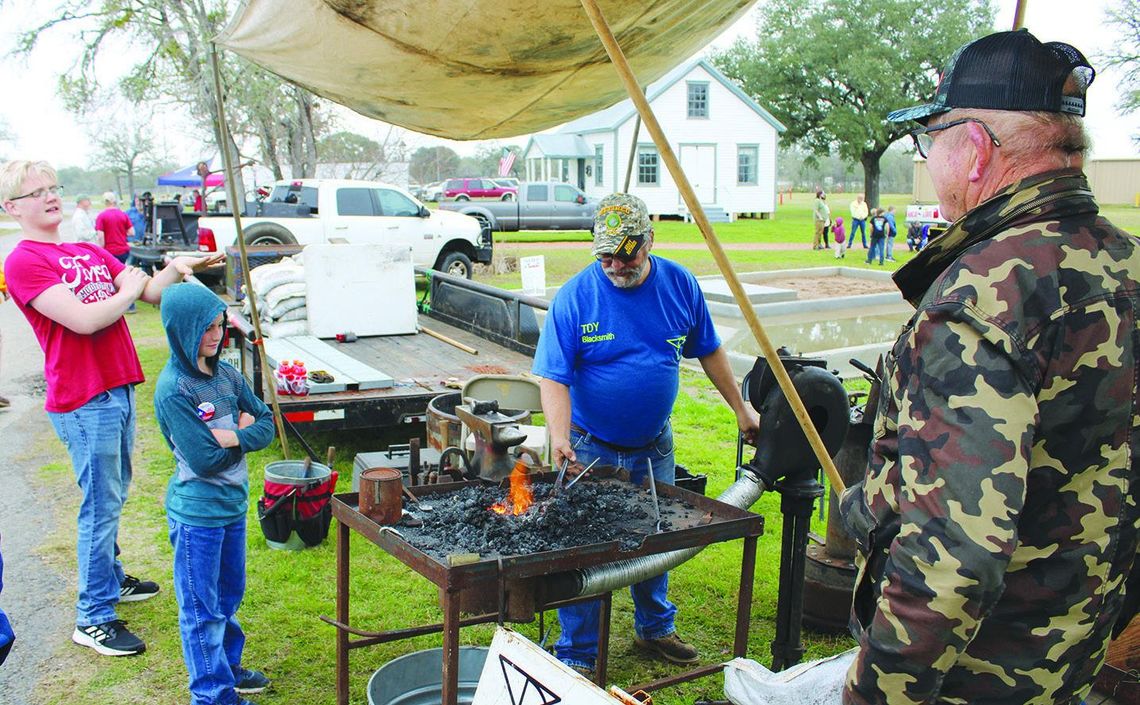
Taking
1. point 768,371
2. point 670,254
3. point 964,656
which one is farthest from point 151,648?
point 670,254

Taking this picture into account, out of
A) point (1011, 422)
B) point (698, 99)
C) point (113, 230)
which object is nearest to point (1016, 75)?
point (1011, 422)

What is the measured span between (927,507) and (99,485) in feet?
12.3

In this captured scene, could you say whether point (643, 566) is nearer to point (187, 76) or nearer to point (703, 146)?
point (187, 76)

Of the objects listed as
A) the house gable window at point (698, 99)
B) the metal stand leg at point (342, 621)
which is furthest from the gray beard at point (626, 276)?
the house gable window at point (698, 99)

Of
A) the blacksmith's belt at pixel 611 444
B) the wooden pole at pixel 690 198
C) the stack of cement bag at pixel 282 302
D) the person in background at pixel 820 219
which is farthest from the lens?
the person in background at pixel 820 219

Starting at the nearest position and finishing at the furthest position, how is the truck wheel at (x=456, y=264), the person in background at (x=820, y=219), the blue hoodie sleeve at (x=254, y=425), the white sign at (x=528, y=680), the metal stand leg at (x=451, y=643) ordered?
the white sign at (x=528, y=680) < the metal stand leg at (x=451, y=643) < the blue hoodie sleeve at (x=254, y=425) < the truck wheel at (x=456, y=264) < the person in background at (x=820, y=219)

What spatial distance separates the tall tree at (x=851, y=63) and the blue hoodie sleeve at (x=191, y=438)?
45.8 meters

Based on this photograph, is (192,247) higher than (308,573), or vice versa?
(192,247)

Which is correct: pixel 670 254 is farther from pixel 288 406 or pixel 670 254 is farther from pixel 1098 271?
pixel 1098 271

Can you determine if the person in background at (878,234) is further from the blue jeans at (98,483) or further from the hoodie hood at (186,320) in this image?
the hoodie hood at (186,320)

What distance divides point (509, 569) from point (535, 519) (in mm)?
438

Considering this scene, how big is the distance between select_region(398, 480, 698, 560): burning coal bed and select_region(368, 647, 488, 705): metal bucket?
0.67 metres

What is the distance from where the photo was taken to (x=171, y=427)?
11.7 ft

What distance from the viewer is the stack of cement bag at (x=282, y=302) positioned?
332 inches
